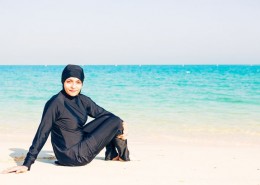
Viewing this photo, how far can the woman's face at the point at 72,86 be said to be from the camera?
5.26m

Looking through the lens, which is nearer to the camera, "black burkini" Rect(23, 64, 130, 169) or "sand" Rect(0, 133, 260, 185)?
"sand" Rect(0, 133, 260, 185)

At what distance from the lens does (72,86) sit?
525cm

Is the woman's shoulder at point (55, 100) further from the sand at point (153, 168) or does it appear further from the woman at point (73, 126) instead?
the sand at point (153, 168)

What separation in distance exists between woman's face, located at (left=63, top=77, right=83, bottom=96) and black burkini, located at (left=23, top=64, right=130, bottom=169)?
8 cm

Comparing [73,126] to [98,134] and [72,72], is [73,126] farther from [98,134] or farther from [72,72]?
[72,72]

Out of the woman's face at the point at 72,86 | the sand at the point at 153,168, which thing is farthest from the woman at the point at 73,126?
the sand at the point at 153,168

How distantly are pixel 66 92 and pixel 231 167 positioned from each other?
2.38 metres

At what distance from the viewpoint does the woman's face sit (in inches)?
Result: 207

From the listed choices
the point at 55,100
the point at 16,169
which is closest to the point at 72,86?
the point at 55,100

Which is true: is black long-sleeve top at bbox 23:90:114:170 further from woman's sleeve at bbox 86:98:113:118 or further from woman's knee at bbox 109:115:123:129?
woman's knee at bbox 109:115:123:129

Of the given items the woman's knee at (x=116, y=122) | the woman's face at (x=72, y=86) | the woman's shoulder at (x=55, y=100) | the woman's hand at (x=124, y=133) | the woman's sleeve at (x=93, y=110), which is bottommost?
the woman's hand at (x=124, y=133)

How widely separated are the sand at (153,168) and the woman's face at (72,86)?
3.15ft

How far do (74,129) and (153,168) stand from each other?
113 cm

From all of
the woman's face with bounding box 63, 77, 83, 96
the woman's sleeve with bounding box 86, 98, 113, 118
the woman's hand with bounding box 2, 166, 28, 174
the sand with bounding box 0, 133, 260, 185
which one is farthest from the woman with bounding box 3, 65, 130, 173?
the woman's hand with bounding box 2, 166, 28, 174
